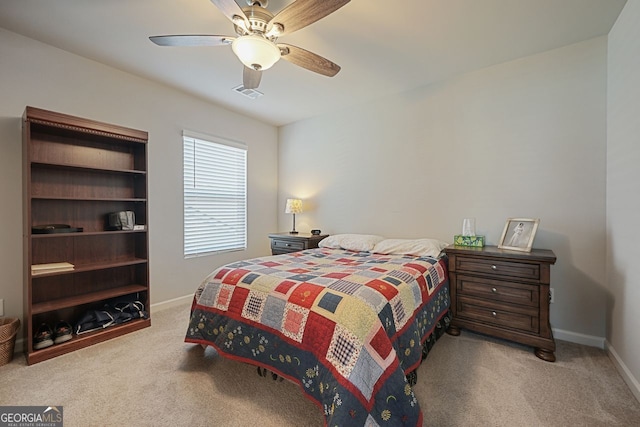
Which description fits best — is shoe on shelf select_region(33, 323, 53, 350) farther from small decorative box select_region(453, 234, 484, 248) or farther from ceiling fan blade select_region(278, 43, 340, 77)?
small decorative box select_region(453, 234, 484, 248)

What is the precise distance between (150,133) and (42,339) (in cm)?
210

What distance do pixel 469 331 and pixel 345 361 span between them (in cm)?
185

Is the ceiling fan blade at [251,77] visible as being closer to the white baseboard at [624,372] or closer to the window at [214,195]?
the window at [214,195]

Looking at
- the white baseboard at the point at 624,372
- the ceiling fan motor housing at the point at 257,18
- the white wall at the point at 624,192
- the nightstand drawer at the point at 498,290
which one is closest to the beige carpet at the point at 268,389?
the white baseboard at the point at 624,372

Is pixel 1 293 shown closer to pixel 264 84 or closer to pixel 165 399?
pixel 165 399

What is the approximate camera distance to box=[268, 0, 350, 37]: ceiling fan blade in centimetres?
143

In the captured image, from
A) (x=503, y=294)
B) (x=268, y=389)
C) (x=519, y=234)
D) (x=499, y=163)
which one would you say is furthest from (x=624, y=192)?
(x=268, y=389)

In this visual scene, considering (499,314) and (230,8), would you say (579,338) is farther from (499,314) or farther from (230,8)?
(230,8)

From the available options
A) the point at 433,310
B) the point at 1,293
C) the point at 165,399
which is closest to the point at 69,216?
the point at 1,293

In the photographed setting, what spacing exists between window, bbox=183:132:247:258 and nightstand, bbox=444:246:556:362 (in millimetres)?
2843

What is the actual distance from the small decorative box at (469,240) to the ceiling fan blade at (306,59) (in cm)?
194

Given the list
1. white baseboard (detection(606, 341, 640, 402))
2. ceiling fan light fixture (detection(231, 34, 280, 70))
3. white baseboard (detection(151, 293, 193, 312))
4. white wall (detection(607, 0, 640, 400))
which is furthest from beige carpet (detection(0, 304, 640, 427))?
ceiling fan light fixture (detection(231, 34, 280, 70))

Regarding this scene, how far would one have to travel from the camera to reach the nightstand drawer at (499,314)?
2.11 metres

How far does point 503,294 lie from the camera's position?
223 centimetres
